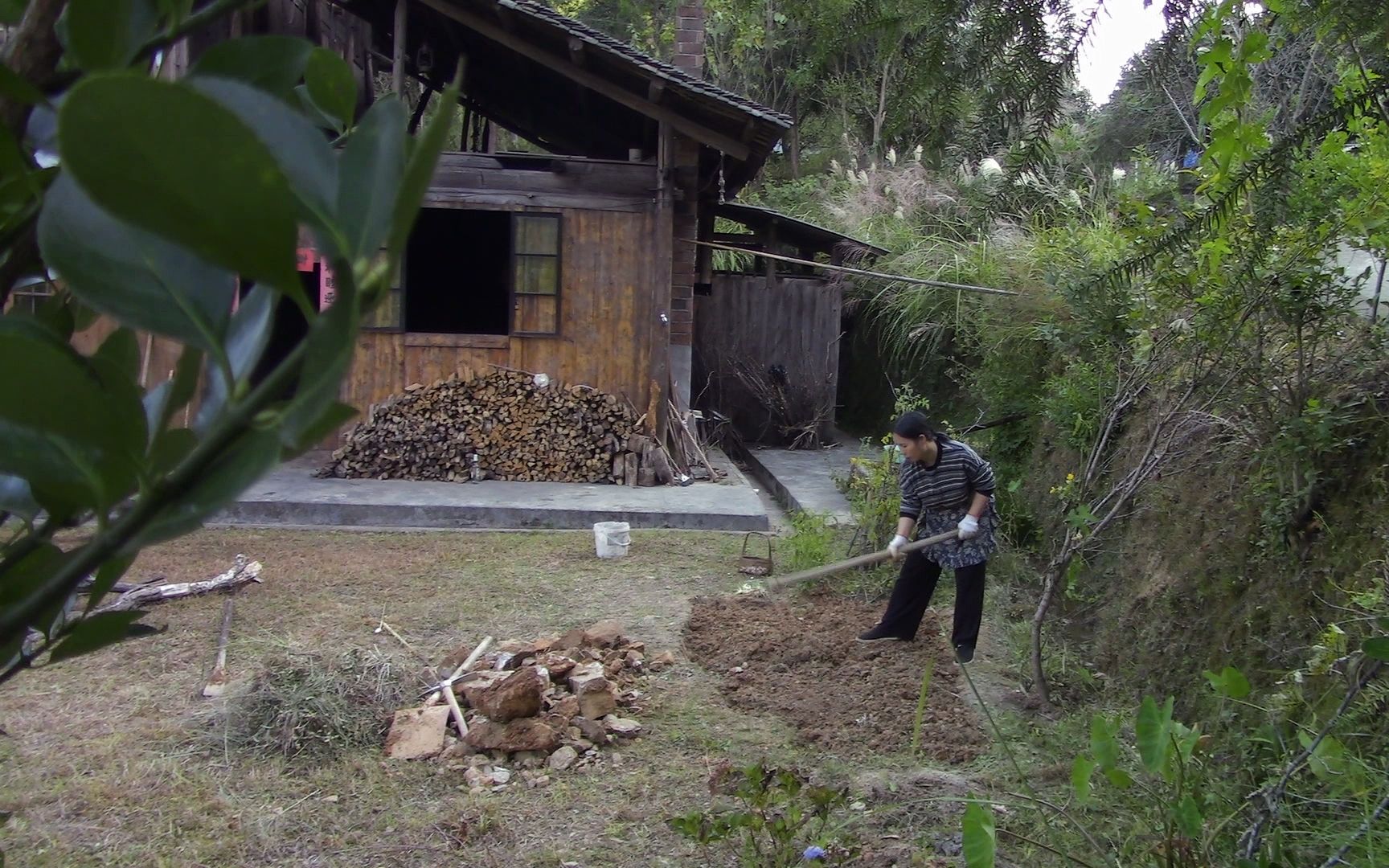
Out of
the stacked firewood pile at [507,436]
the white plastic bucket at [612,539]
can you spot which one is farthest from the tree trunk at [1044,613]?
the stacked firewood pile at [507,436]

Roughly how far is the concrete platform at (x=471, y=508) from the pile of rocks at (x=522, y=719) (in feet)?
10.9

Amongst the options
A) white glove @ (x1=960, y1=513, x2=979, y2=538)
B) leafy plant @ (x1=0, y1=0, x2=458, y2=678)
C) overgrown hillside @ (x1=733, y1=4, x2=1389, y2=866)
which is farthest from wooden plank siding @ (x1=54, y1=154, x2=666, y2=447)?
leafy plant @ (x1=0, y1=0, x2=458, y2=678)

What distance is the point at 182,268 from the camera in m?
0.53

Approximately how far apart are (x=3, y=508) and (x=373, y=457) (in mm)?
9456

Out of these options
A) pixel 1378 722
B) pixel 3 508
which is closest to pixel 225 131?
pixel 3 508

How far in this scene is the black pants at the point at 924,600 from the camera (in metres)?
5.81

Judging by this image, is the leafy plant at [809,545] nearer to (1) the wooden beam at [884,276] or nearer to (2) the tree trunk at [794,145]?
(1) the wooden beam at [884,276]

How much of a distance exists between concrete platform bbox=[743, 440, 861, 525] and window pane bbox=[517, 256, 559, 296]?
285 centimetres

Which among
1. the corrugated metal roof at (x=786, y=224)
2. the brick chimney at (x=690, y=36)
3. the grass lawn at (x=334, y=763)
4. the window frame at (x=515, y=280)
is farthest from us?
the corrugated metal roof at (x=786, y=224)

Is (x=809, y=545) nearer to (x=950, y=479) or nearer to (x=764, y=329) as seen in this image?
(x=950, y=479)

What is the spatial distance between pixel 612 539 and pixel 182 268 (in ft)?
24.3

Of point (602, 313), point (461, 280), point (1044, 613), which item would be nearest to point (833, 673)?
point (1044, 613)

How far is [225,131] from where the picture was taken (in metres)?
0.44

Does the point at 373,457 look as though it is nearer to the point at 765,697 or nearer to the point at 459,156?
the point at 459,156
